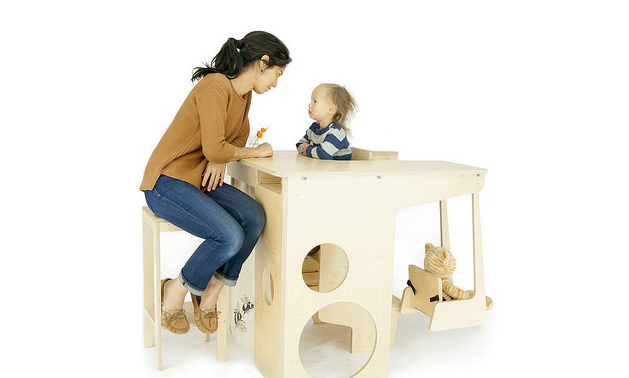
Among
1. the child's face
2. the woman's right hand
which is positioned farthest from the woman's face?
the child's face

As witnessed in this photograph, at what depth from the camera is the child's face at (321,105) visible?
3.01 metres

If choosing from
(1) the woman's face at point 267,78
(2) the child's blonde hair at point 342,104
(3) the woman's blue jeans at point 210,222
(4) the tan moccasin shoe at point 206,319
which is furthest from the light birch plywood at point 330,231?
(2) the child's blonde hair at point 342,104

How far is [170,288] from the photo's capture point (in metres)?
2.69

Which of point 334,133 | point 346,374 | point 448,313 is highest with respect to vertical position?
point 334,133

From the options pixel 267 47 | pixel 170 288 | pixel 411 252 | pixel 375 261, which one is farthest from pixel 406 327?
pixel 267 47

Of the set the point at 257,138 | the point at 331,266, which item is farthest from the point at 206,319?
the point at 257,138

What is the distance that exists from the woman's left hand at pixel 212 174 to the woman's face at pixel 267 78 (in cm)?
33

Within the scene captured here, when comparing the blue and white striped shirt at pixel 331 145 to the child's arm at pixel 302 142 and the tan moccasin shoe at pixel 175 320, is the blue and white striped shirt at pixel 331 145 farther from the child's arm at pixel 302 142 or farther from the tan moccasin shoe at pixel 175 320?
the tan moccasin shoe at pixel 175 320

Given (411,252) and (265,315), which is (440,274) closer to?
(411,252)

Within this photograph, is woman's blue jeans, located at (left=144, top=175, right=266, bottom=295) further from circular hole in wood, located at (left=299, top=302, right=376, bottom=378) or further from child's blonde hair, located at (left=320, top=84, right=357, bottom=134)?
child's blonde hair, located at (left=320, top=84, right=357, bottom=134)

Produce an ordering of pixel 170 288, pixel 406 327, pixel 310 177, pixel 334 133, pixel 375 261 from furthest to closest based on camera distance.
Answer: pixel 406 327, pixel 334 133, pixel 170 288, pixel 375 261, pixel 310 177

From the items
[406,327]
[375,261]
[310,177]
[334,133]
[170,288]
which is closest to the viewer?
[310,177]

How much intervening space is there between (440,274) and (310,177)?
0.81 meters

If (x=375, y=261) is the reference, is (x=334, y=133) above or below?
above
